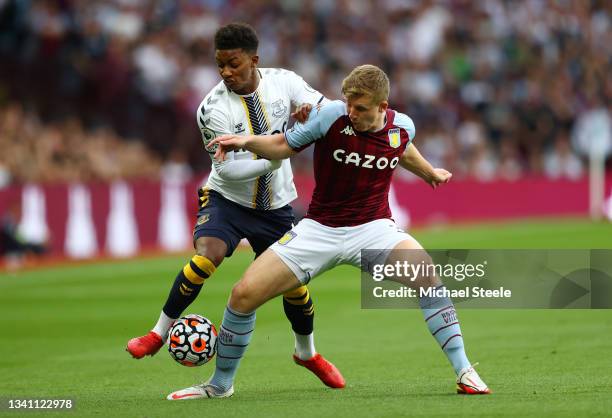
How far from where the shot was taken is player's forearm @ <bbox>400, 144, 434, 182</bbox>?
8.11 meters

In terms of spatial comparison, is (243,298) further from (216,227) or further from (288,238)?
(216,227)

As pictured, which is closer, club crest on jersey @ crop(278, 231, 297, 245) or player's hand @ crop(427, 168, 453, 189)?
club crest on jersey @ crop(278, 231, 297, 245)

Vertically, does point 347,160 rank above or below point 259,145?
below

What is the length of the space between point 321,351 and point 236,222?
251 cm

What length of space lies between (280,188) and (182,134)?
51.3 feet

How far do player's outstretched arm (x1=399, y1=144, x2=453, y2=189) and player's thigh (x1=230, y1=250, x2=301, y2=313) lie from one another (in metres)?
Answer: 1.15

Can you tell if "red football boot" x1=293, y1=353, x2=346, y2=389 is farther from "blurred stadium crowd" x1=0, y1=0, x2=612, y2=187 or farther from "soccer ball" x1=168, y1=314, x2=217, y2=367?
"blurred stadium crowd" x1=0, y1=0, x2=612, y2=187

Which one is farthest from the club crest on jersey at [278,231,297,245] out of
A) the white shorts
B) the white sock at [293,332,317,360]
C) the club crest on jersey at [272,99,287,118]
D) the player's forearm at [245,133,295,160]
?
the white sock at [293,332,317,360]

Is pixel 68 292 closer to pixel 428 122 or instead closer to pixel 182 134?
pixel 182 134

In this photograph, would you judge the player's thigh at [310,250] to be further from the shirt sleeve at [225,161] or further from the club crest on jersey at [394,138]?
the club crest on jersey at [394,138]

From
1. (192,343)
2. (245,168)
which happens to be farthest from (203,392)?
(245,168)

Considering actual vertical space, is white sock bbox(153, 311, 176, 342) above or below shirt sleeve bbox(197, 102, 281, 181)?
below

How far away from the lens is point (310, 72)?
2748cm

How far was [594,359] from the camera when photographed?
946 cm
